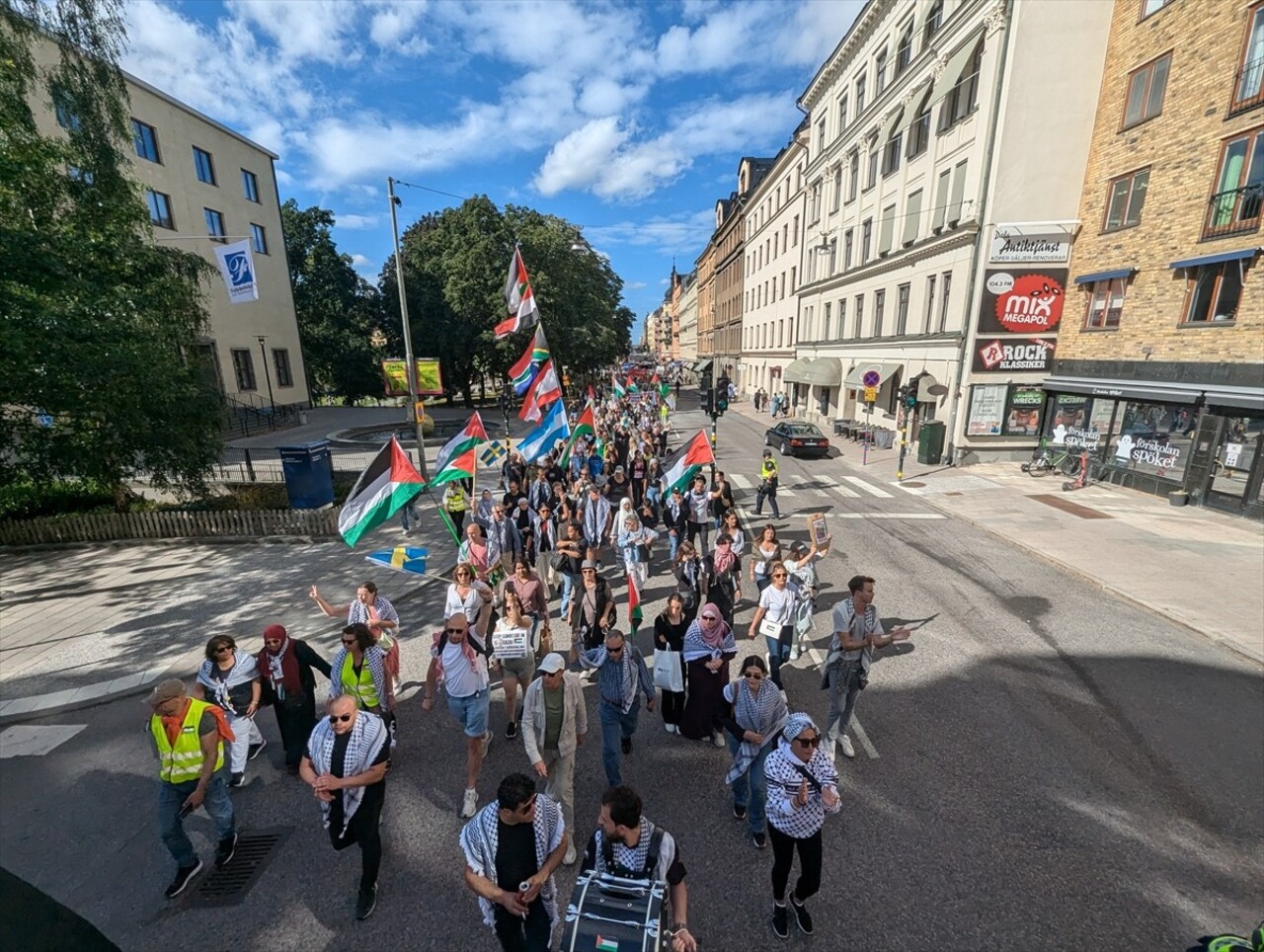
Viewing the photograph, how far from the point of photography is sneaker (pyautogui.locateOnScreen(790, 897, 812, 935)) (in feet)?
13.0

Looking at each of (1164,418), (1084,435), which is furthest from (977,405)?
(1164,418)

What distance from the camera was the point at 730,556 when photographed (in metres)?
7.77

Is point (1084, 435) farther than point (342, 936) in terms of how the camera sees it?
Yes

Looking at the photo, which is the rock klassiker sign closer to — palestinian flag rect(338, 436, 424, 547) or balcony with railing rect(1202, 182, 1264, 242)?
balcony with railing rect(1202, 182, 1264, 242)

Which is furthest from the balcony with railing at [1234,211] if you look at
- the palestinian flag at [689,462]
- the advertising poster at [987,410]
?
the palestinian flag at [689,462]

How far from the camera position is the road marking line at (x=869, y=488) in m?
17.3

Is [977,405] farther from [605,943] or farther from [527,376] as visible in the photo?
[605,943]

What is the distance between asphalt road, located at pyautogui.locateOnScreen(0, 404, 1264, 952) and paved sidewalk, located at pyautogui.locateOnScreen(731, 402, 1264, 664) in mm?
1569

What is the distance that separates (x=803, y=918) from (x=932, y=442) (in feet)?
68.9

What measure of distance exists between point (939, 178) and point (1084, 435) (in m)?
11.7

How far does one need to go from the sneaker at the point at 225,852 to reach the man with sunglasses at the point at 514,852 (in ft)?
9.44

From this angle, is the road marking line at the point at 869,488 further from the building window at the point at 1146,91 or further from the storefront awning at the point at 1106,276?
the building window at the point at 1146,91

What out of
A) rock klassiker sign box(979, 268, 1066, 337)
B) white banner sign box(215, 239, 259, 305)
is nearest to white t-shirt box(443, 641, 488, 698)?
white banner sign box(215, 239, 259, 305)

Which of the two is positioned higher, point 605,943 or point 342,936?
point 605,943
